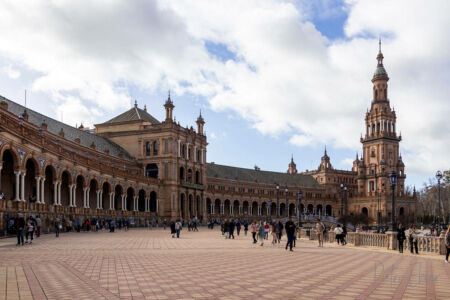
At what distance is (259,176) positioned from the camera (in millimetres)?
134000

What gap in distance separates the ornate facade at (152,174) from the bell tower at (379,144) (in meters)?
0.27

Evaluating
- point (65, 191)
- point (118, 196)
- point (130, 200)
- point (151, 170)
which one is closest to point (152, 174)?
point (151, 170)

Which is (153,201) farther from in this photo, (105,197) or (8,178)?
(8,178)

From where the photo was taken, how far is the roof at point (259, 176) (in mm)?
122312

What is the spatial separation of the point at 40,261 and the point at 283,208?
12080 cm

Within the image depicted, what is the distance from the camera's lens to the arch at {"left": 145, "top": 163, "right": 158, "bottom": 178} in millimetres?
85000

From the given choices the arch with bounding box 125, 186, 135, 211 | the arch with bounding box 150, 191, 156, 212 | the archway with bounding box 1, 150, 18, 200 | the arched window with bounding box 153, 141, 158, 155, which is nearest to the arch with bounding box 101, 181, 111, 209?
the arch with bounding box 125, 186, 135, 211

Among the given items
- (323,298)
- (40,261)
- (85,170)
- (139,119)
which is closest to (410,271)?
(323,298)

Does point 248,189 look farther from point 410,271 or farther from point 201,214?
point 410,271

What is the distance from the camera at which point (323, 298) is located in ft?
37.0

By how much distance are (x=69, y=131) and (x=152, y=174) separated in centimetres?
1841

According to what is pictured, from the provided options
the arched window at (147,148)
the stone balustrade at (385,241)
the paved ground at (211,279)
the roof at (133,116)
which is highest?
the roof at (133,116)

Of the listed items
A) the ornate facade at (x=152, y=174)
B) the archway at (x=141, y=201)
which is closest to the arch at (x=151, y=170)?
the ornate facade at (x=152, y=174)

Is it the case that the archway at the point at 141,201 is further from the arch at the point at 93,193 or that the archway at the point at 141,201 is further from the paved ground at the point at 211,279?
the paved ground at the point at 211,279
